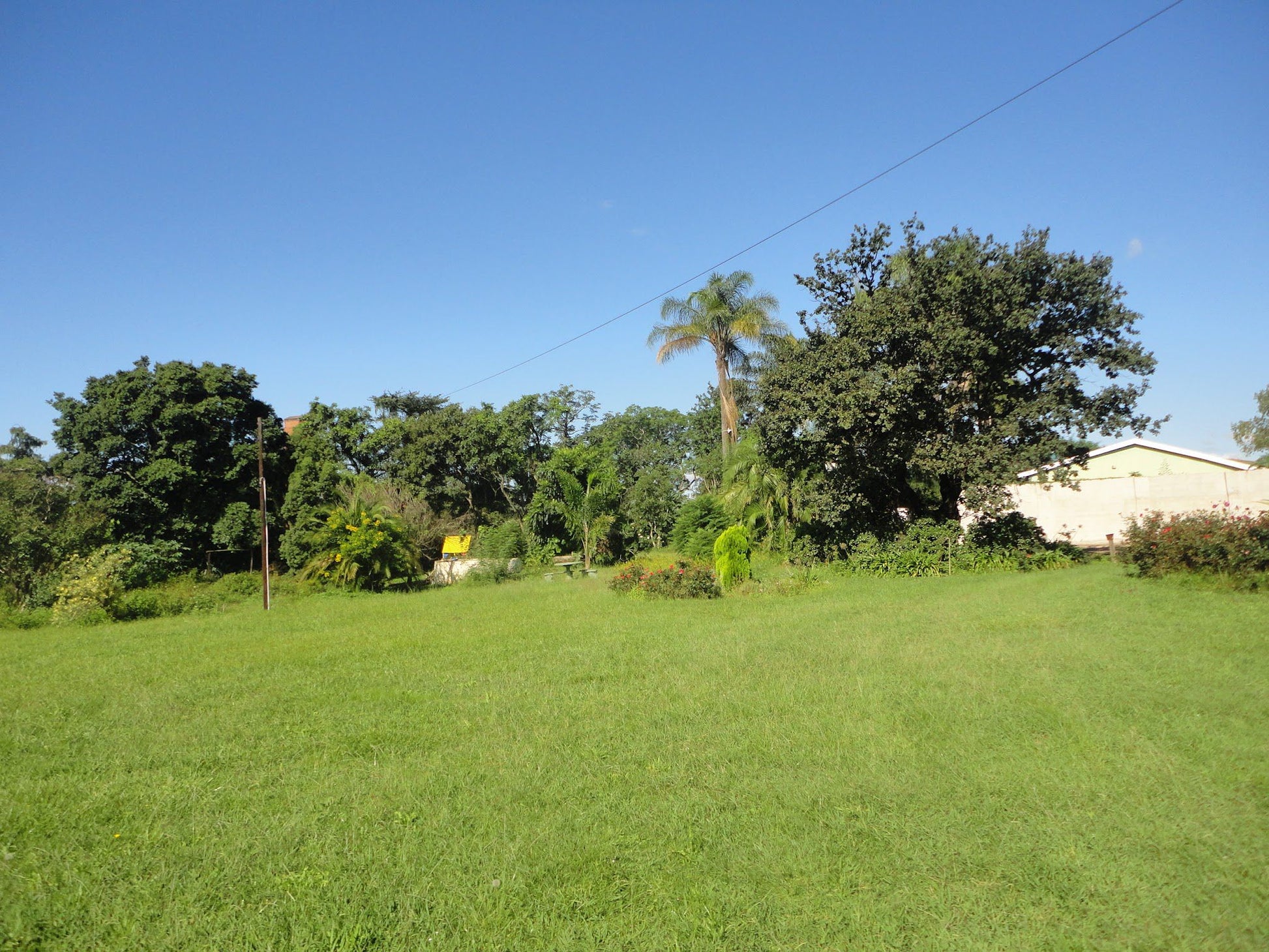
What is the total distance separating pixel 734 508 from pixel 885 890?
1960 cm

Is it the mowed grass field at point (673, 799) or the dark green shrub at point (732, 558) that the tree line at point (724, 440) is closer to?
the dark green shrub at point (732, 558)

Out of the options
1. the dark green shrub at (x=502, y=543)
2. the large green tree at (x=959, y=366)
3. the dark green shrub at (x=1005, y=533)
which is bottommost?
the dark green shrub at (x=1005, y=533)

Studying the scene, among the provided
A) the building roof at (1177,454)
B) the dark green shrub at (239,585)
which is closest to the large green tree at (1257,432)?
the building roof at (1177,454)

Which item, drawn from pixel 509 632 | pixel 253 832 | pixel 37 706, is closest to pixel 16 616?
pixel 37 706

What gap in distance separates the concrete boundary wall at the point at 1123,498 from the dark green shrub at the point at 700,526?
9.18 meters

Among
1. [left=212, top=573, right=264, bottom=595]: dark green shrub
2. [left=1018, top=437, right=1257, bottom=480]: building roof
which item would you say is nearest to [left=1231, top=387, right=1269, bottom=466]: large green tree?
[left=1018, top=437, right=1257, bottom=480]: building roof

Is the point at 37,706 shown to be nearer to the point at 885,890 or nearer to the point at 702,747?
the point at 702,747

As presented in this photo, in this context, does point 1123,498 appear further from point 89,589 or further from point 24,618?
point 24,618

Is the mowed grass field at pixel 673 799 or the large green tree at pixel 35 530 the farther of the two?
the large green tree at pixel 35 530

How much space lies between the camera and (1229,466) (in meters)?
23.2

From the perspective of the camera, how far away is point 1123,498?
23219 millimetres

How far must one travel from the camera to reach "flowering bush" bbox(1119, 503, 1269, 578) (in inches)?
420

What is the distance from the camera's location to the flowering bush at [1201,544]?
10680mm

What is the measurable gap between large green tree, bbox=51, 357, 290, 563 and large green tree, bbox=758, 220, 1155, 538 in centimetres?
1899
